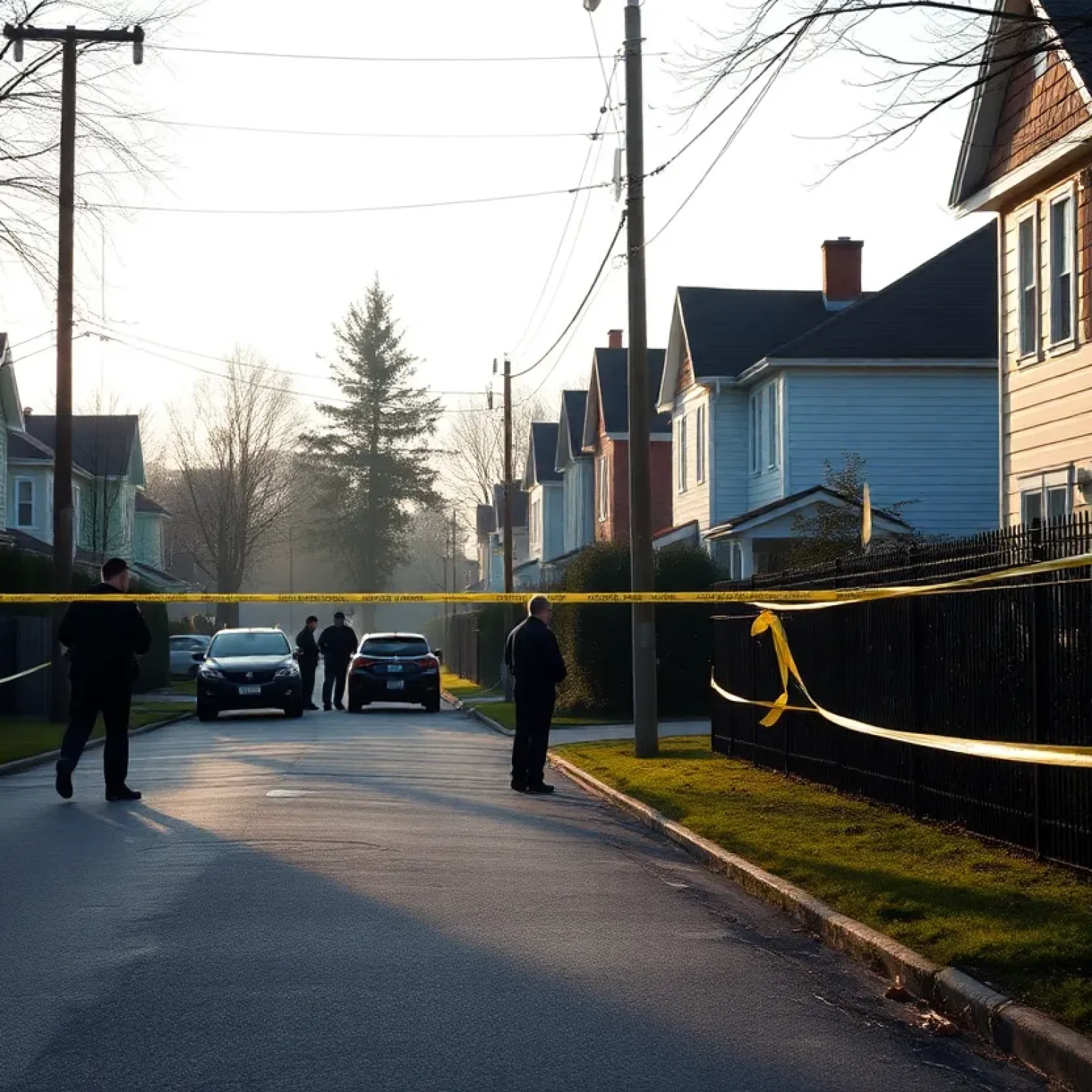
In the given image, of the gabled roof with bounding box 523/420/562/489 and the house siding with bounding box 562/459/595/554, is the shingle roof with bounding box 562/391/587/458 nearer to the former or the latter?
the house siding with bounding box 562/459/595/554

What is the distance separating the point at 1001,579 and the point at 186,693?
3477 cm

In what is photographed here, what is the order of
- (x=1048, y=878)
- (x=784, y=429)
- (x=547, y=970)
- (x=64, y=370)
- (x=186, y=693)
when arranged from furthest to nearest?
(x=186, y=693) → (x=784, y=429) → (x=64, y=370) → (x=1048, y=878) → (x=547, y=970)

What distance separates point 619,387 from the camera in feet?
175

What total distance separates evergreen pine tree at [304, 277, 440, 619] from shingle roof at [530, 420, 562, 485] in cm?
2790

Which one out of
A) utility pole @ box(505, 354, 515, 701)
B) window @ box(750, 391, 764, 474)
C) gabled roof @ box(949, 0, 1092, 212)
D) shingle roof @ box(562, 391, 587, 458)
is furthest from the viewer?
shingle roof @ box(562, 391, 587, 458)

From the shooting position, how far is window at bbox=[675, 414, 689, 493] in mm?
41625

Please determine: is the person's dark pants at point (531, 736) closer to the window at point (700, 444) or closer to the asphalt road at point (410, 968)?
the asphalt road at point (410, 968)

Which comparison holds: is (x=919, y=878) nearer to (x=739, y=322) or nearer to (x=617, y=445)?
(x=739, y=322)

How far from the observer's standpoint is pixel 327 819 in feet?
45.3

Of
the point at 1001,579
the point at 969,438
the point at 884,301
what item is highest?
the point at 884,301

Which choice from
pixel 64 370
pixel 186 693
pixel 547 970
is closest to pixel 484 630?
pixel 186 693

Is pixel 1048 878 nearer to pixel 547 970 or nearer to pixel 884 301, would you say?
pixel 547 970

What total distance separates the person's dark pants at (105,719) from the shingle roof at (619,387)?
1361 inches

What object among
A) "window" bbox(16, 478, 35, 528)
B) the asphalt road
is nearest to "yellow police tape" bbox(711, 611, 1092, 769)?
the asphalt road
